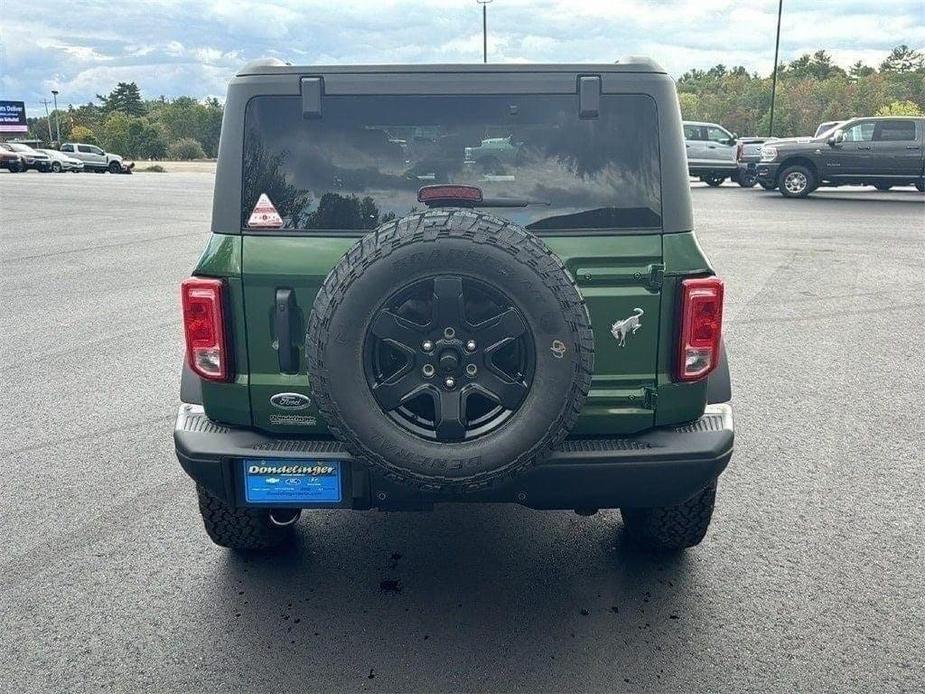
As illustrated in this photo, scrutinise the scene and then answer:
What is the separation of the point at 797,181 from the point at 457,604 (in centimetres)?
2010

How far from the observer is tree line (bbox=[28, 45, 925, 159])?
84500 mm

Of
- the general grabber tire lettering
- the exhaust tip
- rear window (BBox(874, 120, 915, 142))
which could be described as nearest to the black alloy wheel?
the exhaust tip

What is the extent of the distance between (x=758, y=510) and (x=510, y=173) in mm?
2208

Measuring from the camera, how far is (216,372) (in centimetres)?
299

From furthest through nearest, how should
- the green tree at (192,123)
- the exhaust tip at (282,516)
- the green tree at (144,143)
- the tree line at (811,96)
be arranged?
1. the green tree at (192,123)
2. the tree line at (811,96)
3. the green tree at (144,143)
4. the exhaust tip at (282,516)

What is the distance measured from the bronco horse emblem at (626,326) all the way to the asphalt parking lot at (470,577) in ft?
3.53

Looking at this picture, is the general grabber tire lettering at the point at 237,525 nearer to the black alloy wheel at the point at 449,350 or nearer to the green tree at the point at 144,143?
the black alloy wheel at the point at 449,350

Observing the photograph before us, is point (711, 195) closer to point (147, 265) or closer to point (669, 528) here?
point (147, 265)

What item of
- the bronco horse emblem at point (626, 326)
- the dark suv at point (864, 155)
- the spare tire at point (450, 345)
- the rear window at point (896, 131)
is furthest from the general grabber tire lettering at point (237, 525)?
the rear window at point (896, 131)

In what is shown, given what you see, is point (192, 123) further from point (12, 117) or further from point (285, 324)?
point (285, 324)

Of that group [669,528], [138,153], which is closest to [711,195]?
[669,528]

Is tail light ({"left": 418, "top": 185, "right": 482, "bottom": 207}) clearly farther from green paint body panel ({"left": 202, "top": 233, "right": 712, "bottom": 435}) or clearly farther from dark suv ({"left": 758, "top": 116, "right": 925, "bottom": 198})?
dark suv ({"left": 758, "top": 116, "right": 925, "bottom": 198})

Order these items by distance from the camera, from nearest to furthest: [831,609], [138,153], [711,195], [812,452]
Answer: [831,609]
[812,452]
[711,195]
[138,153]

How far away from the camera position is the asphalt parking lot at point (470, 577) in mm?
2818
